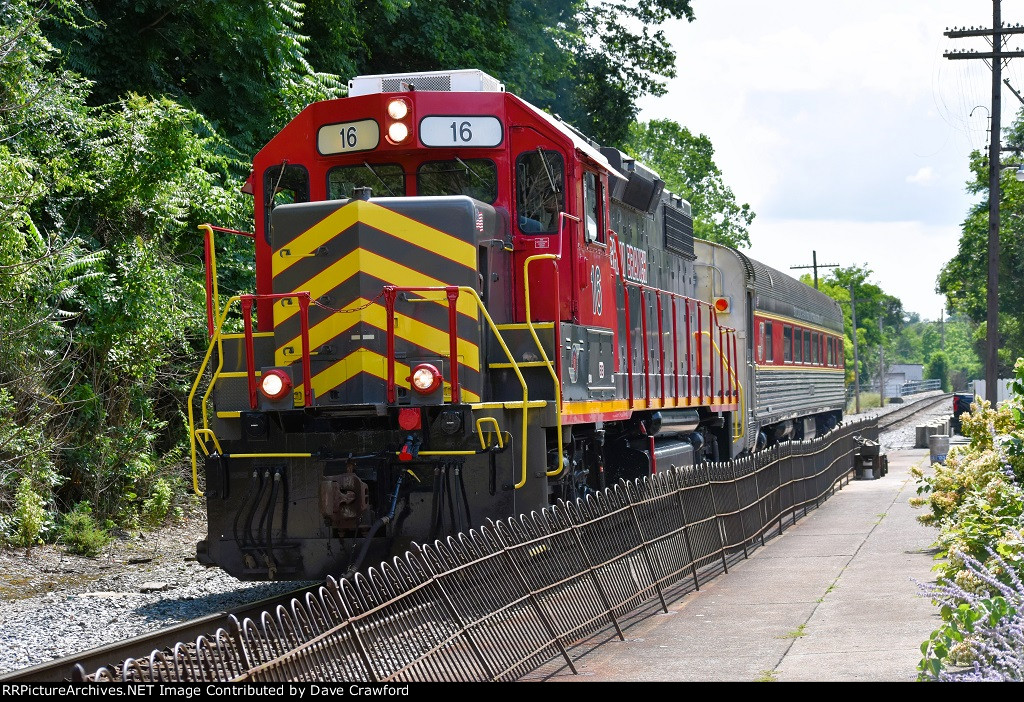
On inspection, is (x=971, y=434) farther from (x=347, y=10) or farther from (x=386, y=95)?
(x=347, y=10)

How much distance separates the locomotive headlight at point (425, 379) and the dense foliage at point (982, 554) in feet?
12.1

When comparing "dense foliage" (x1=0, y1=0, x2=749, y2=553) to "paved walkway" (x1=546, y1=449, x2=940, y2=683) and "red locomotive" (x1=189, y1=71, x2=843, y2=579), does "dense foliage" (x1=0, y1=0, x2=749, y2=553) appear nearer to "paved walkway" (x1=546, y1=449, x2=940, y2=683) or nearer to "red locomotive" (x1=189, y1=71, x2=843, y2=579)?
"red locomotive" (x1=189, y1=71, x2=843, y2=579)

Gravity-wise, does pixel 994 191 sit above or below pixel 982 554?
above

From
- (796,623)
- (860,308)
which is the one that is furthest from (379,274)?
(860,308)

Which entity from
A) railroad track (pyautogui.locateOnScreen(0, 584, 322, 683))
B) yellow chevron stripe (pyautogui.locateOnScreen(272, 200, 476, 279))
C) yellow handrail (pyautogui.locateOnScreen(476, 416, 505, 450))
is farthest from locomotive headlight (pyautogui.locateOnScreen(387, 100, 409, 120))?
railroad track (pyautogui.locateOnScreen(0, 584, 322, 683))

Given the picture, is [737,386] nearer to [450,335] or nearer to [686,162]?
[450,335]

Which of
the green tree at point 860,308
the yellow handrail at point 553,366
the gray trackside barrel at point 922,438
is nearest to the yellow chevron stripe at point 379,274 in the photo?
the yellow handrail at point 553,366

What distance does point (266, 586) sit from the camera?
10.9 m

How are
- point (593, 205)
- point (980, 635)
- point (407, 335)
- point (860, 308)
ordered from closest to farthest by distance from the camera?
point (980, 635), point (407, 335), point (593, 205), point (860, 308)

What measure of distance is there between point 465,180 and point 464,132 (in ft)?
1.27

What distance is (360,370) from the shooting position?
916cm

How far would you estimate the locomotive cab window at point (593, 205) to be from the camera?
10.3 metres

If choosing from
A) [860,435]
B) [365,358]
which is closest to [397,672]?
[365,358]

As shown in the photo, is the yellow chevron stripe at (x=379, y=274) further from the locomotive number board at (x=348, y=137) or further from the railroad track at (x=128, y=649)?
the railroad track at (x=128, y=649)
